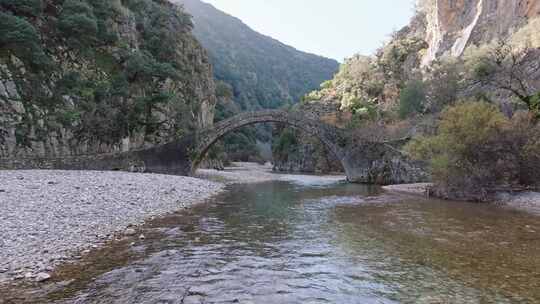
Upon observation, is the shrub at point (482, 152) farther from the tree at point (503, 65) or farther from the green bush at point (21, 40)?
the green bush at point (21, 40)

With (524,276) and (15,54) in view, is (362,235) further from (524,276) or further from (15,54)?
(15,54)

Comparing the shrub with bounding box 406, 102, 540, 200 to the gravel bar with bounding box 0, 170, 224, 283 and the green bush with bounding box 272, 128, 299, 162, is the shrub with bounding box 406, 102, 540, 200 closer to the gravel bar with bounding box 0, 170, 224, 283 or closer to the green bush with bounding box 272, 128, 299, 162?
the gravel bar with bounding box 0, 170, 224, 283

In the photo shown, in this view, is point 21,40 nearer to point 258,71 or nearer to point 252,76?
point 252,76

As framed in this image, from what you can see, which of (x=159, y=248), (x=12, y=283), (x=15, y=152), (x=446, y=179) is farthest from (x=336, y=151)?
(x=12, y=283)

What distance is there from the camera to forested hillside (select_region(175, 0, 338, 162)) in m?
93.0

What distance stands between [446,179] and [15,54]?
28.3 metres

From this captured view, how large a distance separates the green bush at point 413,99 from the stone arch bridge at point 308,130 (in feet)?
43.8

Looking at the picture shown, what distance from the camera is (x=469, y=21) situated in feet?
→ 166

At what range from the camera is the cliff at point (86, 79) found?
2397 centimetres

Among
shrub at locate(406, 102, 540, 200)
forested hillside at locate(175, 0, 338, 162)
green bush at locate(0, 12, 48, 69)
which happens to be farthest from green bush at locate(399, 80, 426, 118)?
forested hillside at locate(175, 0, 338, 162)

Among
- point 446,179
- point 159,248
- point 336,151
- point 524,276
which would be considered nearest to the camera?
point 524,276

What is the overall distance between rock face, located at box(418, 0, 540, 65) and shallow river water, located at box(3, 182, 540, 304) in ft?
125

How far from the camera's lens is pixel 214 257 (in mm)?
7656

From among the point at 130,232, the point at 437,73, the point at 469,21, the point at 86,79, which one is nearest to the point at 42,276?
the point at 130,232
